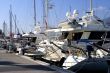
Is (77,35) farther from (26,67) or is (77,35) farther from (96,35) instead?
(26,67)

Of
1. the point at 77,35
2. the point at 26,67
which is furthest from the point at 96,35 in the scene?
the point at 26,67

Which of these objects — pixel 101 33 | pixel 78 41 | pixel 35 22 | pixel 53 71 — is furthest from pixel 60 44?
pixel 35 22

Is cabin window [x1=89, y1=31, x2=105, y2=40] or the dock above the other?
cabin window [x1=89, y1=31, x2=105, y2=40]

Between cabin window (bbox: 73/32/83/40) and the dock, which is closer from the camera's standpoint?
the dock

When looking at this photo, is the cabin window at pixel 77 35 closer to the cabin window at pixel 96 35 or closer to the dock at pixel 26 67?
the cabin window at pixel 96 35

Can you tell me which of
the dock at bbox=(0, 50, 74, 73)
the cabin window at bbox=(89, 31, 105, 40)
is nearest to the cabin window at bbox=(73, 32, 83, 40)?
the cabin window at bbox=(89, 31, 105, 40)

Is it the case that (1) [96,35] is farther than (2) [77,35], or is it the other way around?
(2) [77,35]

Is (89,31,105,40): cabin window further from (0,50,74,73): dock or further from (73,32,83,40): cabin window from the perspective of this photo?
(0,50,74,73): dock

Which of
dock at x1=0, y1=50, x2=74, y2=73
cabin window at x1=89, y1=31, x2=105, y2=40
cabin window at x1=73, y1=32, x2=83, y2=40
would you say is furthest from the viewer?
cabin window at x1=73, y1=32, x2=83, y2=40

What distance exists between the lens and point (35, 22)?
47.2 metres

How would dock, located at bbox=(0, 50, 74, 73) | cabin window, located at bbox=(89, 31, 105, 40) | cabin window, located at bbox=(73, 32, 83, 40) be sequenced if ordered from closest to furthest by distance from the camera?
dock, located at bbox=(0, 50, 74, 73) → cabin window, located at bbox=(89, 31, 105, 40) → cabin window, located at bbox=(73, 32, 83, 40)

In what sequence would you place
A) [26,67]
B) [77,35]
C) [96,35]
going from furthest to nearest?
[77,35]
[96,35]
[26,67]

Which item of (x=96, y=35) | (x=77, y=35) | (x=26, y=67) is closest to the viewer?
(x=26, y=67)

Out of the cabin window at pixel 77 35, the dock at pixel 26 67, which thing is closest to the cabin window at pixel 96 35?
the cabin window at pixel 77 35
